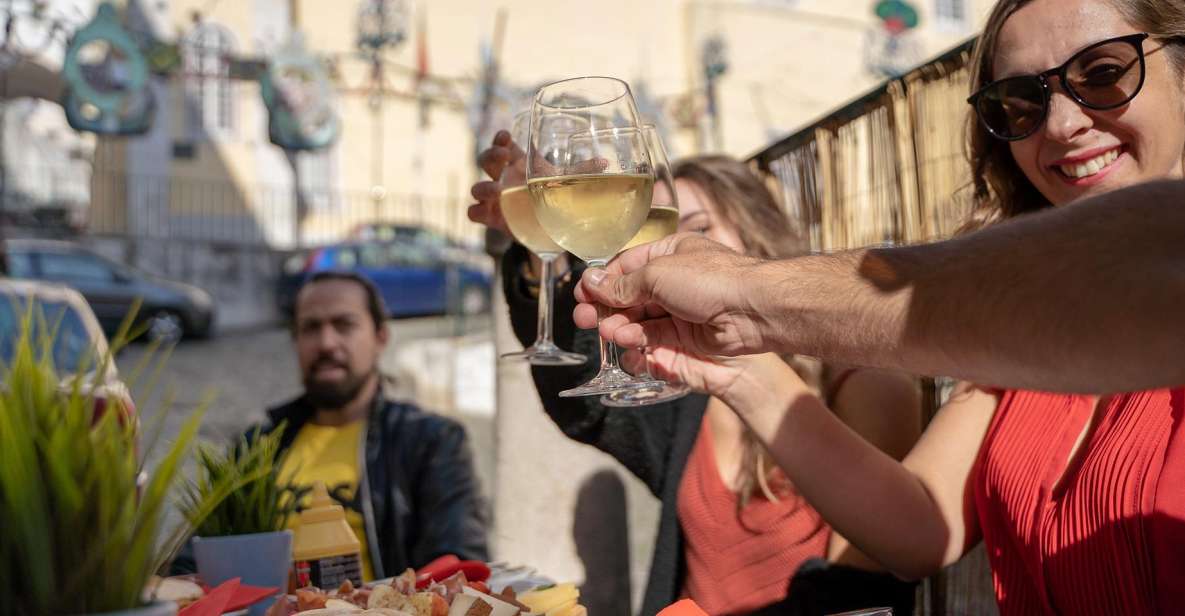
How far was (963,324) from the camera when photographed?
1.01 m

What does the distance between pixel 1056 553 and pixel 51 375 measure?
1412 mm

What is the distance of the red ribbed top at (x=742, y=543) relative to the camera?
2400 millimetres

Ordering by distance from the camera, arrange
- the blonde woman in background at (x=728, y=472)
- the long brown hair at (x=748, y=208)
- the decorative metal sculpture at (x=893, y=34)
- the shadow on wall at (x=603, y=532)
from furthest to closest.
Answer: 1. the decorative metal sculpture at (x=893, y=34)
2. the shadow on wall at (x=603, y=532)
3. the long brown hair at (x=748, y=208)
4. the blonde woman in background at (x=728, y=472)

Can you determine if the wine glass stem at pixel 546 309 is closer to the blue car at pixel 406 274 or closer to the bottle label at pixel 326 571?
the bottle label at pixel 326 571

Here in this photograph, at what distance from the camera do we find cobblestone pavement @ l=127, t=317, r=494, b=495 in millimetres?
9352

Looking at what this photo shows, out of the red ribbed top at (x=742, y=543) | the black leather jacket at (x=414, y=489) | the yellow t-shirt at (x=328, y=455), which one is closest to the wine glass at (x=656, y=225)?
the red ribbed top at (x=742, y=543)

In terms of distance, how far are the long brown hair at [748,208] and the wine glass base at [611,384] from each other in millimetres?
1044

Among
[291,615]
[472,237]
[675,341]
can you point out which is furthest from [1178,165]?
[472,237]

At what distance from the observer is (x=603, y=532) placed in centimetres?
356

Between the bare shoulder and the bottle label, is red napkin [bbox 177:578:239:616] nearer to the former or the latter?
the bottle label

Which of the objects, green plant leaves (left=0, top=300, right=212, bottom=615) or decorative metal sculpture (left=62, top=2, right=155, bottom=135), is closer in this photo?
green plant leaves (left=0, top=300, right=212, bottom=615)

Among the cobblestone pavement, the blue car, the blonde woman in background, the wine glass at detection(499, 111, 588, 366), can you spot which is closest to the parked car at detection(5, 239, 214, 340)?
the cobblestone pavement

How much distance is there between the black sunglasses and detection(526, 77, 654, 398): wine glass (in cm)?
76

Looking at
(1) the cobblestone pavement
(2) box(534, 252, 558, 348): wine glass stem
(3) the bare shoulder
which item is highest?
(2) box(534, 252, 558, 348): wine glass stem
